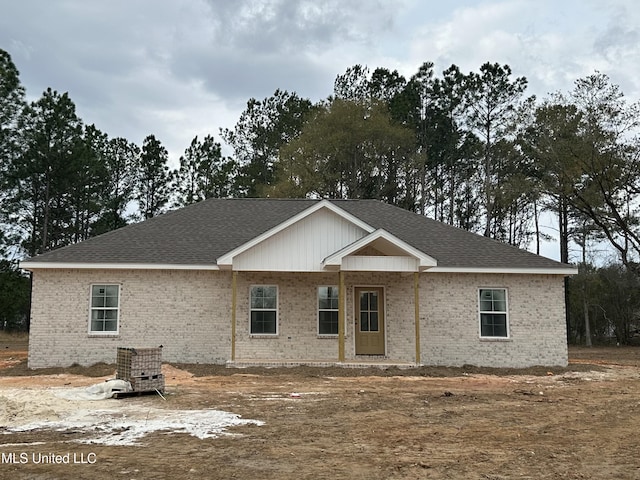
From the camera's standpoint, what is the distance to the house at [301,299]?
55.1ft

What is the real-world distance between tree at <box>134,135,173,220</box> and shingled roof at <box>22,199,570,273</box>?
71.5ft

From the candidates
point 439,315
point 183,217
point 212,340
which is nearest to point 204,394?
point 212,340

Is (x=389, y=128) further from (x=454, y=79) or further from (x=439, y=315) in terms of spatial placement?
(x=439, y=315)

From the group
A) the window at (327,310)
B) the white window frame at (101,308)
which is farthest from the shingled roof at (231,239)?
the window at (327,310)

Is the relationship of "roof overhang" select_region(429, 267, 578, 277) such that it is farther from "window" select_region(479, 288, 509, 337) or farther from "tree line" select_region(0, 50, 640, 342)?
"tree line" select_region(0, 50, 640, 342)

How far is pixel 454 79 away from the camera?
39.8 m

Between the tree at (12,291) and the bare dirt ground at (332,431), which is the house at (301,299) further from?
the tree at (12,291)

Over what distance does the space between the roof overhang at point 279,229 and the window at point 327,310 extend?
2.21m

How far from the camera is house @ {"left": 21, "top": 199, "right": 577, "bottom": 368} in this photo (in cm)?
1680

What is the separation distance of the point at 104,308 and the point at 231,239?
14.3 ft

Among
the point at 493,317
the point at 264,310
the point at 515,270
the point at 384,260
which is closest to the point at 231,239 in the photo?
the point at 264,310

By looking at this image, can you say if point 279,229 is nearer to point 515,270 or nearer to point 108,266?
point 108,266

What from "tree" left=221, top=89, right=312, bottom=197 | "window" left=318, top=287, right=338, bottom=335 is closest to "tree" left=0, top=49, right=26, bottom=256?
"tree" left=221, top=89, right=312, bottom=197

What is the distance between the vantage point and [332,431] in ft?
27.5
